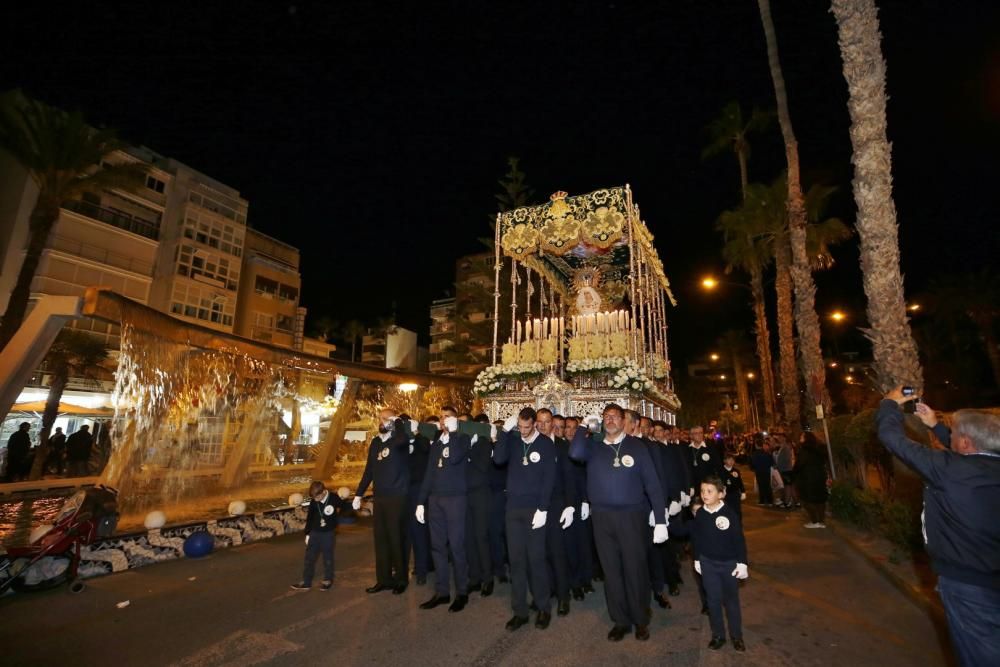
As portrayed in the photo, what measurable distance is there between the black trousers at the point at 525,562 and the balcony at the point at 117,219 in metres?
36.4

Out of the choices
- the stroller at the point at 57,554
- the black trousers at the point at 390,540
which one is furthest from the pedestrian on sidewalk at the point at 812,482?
the stroller at the point at 57,554

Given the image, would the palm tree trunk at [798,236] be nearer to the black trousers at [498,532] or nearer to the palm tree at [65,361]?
the black trousers at [498,532]

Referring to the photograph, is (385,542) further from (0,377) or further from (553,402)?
(0,377)

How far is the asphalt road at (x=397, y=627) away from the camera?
4.55 metres

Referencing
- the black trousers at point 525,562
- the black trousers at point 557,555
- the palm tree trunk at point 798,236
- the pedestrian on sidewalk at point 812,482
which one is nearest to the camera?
the black trousers at point 525,562

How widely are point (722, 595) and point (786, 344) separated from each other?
18056 mm

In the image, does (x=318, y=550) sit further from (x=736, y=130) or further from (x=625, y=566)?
(x=736, y=130)

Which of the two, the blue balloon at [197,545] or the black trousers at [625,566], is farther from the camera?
the blue balloon at [197,545]

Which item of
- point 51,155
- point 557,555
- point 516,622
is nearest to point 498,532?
point 557,555

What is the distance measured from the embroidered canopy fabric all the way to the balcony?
30.7m

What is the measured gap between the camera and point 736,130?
1002 inches

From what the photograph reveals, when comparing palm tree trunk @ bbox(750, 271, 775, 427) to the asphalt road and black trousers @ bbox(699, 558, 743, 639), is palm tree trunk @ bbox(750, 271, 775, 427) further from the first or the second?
black trousers @ bbox(699, 558, 743, 639)

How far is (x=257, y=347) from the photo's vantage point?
448 inches

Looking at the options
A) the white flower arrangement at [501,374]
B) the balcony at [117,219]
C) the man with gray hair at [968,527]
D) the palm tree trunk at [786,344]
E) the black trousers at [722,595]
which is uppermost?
the balcony at [117,219]
